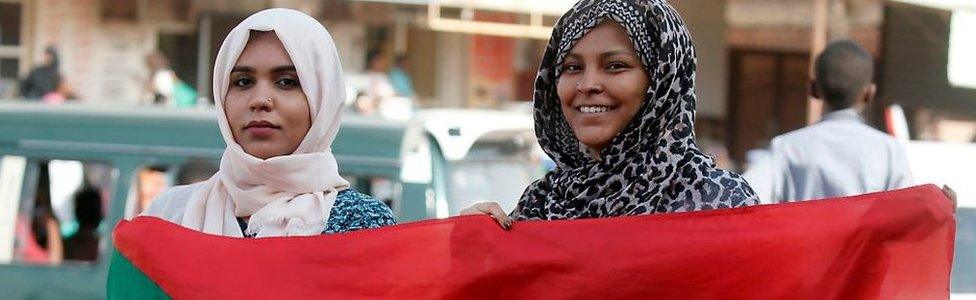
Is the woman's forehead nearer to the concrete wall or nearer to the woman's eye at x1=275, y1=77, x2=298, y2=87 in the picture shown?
the woman's eye at x1=275, y1=77, x2=298, y2=87

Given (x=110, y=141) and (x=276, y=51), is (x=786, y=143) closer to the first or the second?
(x=276, y=51)

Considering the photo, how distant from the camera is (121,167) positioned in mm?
7273

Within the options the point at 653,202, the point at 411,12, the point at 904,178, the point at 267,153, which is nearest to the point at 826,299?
the point at 653,202

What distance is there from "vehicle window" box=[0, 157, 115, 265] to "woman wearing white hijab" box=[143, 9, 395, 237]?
375cm

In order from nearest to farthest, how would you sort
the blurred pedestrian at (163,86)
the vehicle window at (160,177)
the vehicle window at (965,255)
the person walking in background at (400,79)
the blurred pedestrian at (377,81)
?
the vehicle window at (965,255)
the vehicle window at (160,177)
the blurred pedestrian at (163,86)
the blurred pedestrian at (377,81)
the person walking in background at (400,79)

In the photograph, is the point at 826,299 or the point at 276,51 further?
the point at 276,51

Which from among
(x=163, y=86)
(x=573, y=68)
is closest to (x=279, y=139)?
(x=573, y=68)

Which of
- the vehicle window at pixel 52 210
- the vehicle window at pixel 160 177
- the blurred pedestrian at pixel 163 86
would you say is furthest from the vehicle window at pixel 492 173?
the blurred pedestrian at pixel 163 86

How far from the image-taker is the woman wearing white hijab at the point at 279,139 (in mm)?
3656

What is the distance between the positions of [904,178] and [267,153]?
2.27m

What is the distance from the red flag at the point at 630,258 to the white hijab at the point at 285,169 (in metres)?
0.12

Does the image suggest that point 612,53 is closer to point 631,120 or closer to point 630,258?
point 631,120

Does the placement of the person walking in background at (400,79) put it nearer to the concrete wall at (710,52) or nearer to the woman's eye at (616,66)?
the concrete wall at (710,52)

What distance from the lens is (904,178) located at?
529 cm
